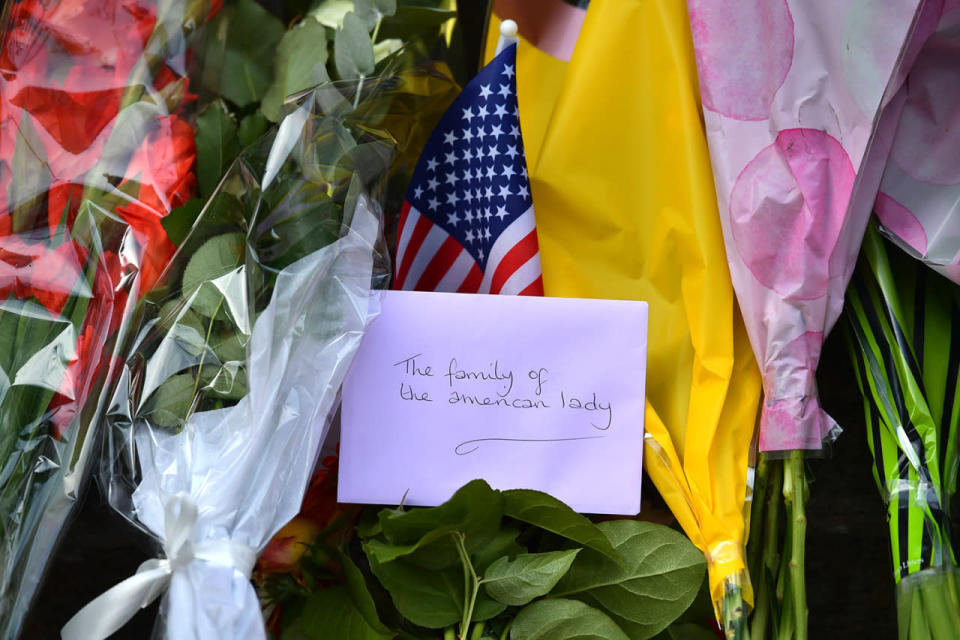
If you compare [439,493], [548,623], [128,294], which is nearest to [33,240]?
[128,294]

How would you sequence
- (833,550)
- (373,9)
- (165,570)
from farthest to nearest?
(833,550), (373,9), (165,570)

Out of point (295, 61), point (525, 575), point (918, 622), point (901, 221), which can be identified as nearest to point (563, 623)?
point (525, 575)

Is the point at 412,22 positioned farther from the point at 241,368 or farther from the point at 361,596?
the point at 361,596

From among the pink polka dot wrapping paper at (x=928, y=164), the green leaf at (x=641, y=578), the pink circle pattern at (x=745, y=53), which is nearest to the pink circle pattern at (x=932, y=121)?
the pink polka dot wrapping paper at (x=928, y=164)

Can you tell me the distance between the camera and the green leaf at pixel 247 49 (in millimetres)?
724

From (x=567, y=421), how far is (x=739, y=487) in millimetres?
140

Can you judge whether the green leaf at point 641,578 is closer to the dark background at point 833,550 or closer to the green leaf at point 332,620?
the green leaf at point 332,620

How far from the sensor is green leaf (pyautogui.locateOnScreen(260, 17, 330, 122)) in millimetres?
703

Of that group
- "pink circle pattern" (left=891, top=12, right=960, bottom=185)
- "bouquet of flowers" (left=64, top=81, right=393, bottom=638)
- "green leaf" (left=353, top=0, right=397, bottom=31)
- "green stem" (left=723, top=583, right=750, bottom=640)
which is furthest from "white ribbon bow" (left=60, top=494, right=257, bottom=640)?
"pink circle pattern" (left=891, top=12, right=960, bottom=185)

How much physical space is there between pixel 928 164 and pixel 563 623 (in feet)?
1.42

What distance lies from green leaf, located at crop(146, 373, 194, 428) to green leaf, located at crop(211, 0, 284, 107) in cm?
30

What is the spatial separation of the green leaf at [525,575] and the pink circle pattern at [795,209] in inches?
10.1

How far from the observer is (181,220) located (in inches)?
23.7

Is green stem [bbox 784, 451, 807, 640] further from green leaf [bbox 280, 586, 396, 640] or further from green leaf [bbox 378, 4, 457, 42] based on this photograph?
green leaf [bbox 378, 4, 457, 42]
